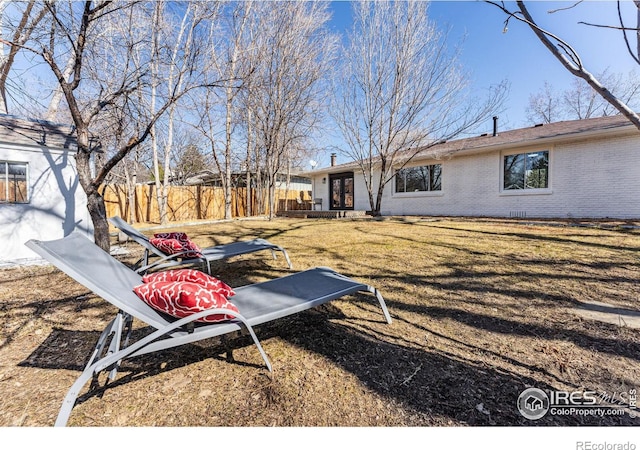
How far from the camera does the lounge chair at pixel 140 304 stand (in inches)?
61.7

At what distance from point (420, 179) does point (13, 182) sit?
1468cm

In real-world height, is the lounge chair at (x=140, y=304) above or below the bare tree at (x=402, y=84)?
below

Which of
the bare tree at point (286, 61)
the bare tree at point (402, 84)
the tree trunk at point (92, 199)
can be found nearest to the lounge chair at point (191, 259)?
the tree trunk at point (92, 199)

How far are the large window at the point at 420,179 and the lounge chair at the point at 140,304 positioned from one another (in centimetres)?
1210

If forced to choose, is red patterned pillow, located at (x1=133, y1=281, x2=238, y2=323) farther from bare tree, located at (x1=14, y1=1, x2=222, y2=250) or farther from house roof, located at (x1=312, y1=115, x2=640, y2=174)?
house roof, located at (x1=312, y1=115, x2=640, y2=174)

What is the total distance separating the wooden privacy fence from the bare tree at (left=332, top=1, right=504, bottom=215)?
10.5 meters

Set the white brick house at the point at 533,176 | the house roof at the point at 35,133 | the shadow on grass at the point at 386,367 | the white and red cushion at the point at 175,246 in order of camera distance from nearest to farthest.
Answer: the shadow on grass at the point at 386,367, the white and red cushion at the point at 175,246, the house roof at the point at 35,133, the white brick house at the point at 533,176

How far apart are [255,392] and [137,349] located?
0.73m

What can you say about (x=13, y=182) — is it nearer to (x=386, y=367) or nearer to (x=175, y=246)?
(x=175, y=246)

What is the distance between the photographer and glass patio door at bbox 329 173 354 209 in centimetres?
1844

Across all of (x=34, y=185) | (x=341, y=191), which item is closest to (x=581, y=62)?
(x=34, y=185)

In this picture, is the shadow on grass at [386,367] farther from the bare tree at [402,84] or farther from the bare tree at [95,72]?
the bare tree at [402,84]

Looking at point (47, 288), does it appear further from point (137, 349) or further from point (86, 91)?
point (86, 91)

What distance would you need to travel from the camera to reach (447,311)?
279 cm
